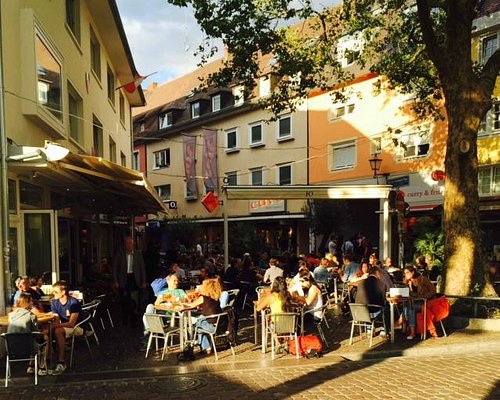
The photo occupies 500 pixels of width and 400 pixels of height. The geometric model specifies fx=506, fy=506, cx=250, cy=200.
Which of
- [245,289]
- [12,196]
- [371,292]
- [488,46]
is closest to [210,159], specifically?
[488,46]

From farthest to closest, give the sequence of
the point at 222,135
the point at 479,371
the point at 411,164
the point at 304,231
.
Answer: the point at 222,135, the point at 304,231, the point at 411,164, the point at 479,371

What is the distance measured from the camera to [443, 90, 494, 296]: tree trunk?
10.4 metres

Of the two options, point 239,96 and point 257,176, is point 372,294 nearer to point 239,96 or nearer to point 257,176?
point 239,96

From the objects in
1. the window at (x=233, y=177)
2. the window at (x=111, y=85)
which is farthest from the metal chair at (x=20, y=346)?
the window at (x=233, y=177)

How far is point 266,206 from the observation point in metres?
30.5

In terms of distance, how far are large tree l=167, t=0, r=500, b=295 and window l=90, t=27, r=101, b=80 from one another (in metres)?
5.22

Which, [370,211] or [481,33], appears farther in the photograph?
[370,211]

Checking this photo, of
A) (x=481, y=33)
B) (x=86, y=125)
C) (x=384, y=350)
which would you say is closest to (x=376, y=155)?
(x=481, y=33)

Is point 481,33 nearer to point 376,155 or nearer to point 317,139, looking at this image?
point 376,155

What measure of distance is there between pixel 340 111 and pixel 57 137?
58.1ft

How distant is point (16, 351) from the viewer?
6.45m

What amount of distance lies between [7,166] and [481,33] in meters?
18.2

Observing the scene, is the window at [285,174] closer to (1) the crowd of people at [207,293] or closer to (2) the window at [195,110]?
(2) the window at [195,110]

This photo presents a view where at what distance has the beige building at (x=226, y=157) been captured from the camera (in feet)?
95.3
